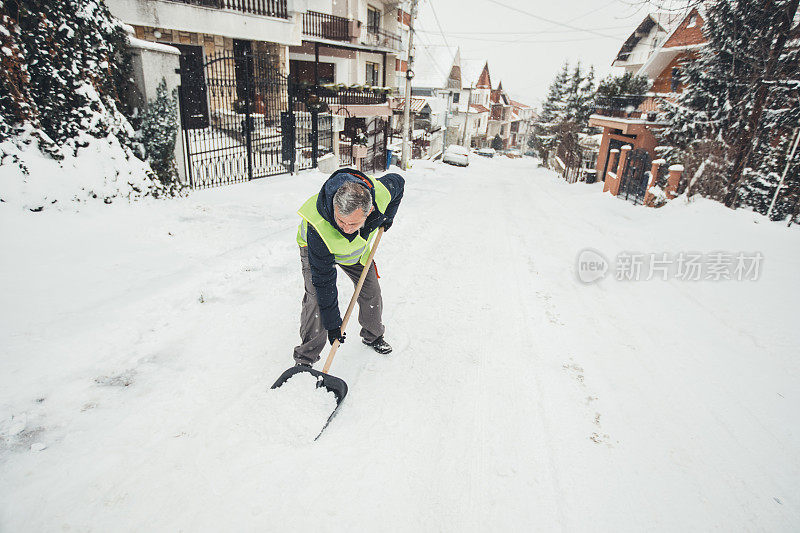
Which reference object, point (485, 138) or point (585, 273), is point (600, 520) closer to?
point (585, 273)

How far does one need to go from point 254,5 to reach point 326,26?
6.74m

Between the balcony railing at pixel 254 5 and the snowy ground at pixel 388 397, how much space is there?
11031mm

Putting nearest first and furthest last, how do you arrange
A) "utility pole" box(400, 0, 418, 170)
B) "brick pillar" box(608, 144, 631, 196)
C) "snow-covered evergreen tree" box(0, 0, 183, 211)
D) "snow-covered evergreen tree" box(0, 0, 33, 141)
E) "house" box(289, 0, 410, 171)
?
"snow-covered evergreen tree" box(0, 0, 33, 141), "snow-covered evergreen tree" box(0, 0, 183, 211), "brick pillar" box(608, 144, 631, 196), "utility pole" box(400, 0, 418, 170), "house" box(289, 0, 410, 171)

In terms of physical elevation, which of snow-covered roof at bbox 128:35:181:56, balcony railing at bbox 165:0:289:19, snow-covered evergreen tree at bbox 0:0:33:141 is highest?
balcony railing at bbox 165:0:289:19

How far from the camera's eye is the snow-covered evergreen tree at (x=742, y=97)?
29.1ft

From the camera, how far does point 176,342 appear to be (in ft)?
10.8

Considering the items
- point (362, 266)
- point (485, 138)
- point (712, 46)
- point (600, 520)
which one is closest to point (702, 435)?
point (600, 520)

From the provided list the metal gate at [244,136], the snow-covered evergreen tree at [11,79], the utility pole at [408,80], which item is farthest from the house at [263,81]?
the snow-covered evergreen tree at [11,79]

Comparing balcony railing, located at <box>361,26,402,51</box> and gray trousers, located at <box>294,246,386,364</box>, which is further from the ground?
balcony railing, located at <box>361,26,402,51</box>

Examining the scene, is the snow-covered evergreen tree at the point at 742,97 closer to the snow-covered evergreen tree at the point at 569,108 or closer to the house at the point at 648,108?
the house at the point at 648,108

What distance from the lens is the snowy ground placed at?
2.12 meters

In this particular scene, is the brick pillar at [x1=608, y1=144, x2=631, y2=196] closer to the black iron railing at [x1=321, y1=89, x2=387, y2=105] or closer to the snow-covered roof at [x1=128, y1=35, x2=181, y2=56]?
the black iron railing at [x1=321, y1=89, x2=387, y2=105]

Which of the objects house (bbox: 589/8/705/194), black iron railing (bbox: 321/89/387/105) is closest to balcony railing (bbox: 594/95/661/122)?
house (bbox: 589/8/705/194)

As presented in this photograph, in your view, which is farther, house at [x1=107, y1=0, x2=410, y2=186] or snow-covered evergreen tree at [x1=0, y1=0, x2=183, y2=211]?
house at [x1=107, y1=0, x2=410, y2=186]
